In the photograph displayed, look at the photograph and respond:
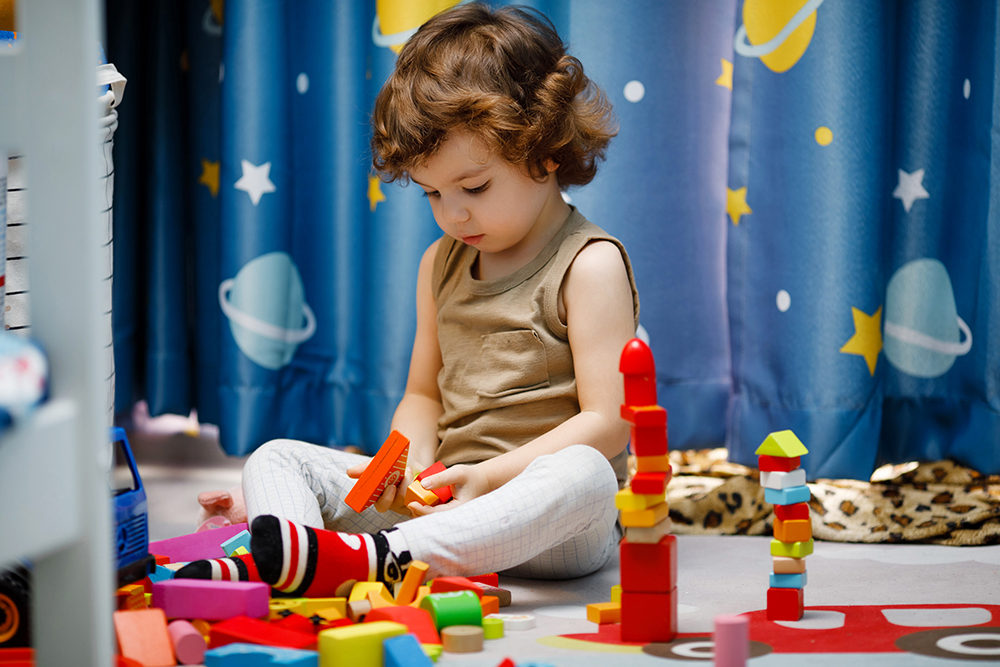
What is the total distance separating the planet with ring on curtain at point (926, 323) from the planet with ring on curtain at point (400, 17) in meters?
0.77

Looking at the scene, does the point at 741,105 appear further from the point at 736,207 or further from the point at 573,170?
the point at 573,170

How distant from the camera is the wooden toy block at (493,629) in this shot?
95 centimetres

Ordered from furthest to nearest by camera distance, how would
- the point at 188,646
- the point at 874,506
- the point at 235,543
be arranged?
the point at 874,506
the point at 235,543
the point at 188,646

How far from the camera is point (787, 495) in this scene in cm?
94

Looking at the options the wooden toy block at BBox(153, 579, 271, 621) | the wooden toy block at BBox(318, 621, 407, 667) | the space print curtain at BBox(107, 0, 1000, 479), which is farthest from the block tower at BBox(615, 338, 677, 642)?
the space print curtain at BBox(107, 0, 1000, 479)

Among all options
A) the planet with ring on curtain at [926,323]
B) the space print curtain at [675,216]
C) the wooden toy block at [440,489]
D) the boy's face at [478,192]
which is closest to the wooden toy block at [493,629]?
the wooden toy block at [440,489]

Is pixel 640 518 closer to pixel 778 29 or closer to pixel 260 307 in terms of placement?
pixel 778 29

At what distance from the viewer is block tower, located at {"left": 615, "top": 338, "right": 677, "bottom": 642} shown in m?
0.88

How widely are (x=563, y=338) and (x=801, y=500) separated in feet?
1.30

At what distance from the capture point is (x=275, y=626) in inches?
34.9

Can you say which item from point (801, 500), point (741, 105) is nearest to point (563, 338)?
point (801, 500)

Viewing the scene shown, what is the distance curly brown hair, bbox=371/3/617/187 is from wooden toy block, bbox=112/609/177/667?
1.95ft

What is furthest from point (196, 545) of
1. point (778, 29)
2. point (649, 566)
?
point (778, 29)

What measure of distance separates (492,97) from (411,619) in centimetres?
Answer: 60
